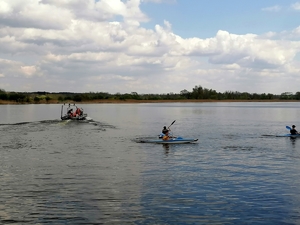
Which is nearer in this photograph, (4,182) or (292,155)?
(4,182)

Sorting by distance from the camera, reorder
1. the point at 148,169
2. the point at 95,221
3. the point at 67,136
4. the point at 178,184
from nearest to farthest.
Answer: the point at 95,221
the point at 178,184
the point at 148,169
the point at 67,136

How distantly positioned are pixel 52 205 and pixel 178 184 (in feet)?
18.6

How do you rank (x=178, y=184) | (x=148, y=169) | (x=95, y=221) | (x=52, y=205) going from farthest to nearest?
(x=148, y=169)
(x=178, y=184)
(x=52, y=205)
(x=95, y=221)

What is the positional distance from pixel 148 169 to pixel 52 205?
7790mm

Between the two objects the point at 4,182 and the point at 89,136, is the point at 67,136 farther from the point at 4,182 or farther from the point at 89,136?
the point at 4,182

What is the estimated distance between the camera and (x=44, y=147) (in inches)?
1187

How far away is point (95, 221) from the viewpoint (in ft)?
40.7

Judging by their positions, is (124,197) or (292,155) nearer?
(124,197)

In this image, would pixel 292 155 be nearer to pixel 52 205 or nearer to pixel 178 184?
pixel 178 184

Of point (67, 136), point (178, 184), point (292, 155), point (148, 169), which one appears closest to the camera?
point (178, 184)

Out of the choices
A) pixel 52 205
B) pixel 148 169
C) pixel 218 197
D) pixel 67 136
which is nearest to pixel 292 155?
pixel 148 169

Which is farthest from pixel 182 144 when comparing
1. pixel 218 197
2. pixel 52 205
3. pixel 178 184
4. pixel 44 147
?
pixel 52 205

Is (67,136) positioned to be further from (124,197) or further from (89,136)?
(124,197)

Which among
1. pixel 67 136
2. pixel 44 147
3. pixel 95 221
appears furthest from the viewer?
pixel 67 136
